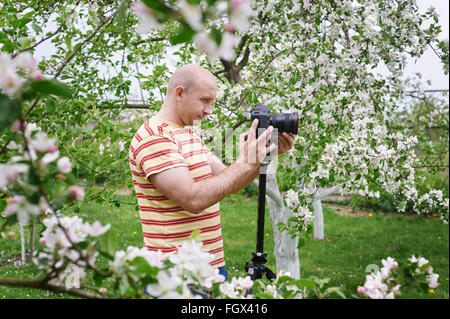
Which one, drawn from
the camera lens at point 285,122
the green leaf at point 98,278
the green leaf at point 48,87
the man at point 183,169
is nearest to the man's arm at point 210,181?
the man at point 183,169

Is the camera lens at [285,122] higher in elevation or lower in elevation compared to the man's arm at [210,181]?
higher

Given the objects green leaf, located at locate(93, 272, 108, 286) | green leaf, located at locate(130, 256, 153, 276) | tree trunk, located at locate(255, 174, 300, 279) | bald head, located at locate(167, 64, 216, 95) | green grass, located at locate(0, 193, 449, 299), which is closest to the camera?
green leaf, located at locate(130, 256, 153, 276)

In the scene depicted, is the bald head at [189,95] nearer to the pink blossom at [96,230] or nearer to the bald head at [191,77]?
the bald head at [191,77]

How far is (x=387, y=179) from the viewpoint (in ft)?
8.94

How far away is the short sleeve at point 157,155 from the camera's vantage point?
1440 mm

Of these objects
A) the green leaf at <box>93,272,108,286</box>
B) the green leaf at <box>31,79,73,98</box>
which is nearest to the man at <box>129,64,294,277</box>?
the green leaf at <box>93,272,108,286</box>

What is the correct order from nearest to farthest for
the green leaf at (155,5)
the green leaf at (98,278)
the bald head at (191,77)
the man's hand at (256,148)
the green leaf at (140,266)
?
the green leaf at (155,5)
the green leaf at (140,266)
the green leaf at (98,278)
the man's hand at (256,148)
the bald head at (191,77)

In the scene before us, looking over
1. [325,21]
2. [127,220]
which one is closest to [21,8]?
[325,21]

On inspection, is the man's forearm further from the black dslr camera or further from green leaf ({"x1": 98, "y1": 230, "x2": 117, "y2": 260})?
green leaf ({"x1": 98, "y1": 230, "x2": 117, "y2": 260})

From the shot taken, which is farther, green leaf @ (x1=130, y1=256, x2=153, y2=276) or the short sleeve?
the short sleeve

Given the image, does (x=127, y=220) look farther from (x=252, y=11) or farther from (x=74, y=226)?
(x=74, y=226)

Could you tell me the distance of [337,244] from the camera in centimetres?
652

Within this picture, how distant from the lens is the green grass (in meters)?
4.96

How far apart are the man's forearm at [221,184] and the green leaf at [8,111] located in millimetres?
811
